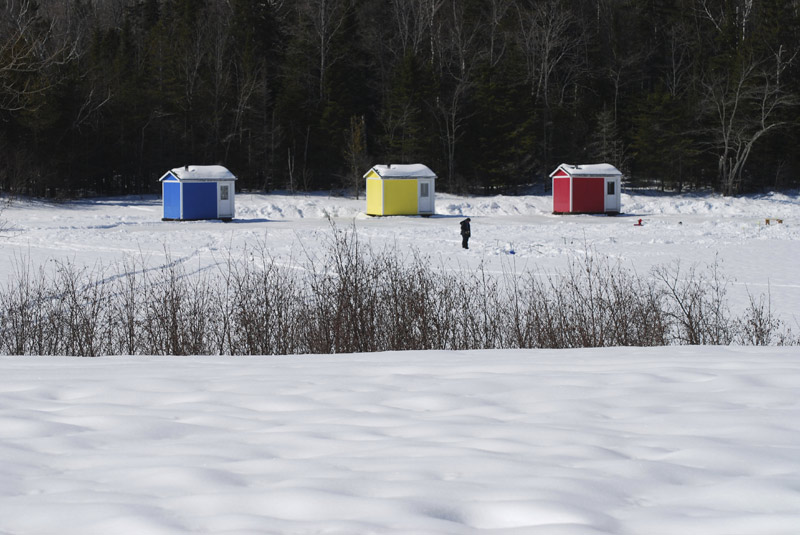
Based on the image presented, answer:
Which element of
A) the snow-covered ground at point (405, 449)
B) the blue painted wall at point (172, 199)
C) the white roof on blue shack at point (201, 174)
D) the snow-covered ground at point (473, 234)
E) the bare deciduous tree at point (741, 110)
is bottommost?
the snow-covered ground at point (405, 449)

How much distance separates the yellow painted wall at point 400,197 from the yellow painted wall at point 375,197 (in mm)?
205

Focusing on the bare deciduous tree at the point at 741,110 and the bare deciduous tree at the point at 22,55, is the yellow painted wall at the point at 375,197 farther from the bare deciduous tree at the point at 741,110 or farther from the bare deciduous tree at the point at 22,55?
the bare deciduous tree at the point at 741,110

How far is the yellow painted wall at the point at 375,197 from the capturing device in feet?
112

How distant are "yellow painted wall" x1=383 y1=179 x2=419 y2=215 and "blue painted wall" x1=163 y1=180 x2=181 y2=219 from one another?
794cm

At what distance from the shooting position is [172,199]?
3216 cm

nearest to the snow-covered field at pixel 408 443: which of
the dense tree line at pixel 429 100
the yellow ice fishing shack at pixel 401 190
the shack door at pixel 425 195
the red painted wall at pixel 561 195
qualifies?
the yellow ice fishing shack at pixel 401 190

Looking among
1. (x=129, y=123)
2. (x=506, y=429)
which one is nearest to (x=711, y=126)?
(x=129, y=123)

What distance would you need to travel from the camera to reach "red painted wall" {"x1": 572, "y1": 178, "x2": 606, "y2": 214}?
1421 inches

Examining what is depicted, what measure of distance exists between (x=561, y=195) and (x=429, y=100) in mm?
12748

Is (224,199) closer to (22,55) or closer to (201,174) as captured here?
(201,174)

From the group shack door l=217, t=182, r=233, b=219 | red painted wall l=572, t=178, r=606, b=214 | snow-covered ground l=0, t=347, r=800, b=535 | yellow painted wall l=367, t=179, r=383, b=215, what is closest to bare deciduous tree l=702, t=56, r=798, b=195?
red painted wall l=572, t=178, r=606, b=214

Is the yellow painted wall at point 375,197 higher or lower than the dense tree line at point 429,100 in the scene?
lower

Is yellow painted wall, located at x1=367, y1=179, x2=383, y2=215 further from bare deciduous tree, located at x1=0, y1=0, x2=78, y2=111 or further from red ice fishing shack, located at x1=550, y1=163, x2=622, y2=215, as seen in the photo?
bare deciduous tree, located at x1=0, y1=0, x2=78, y2=111

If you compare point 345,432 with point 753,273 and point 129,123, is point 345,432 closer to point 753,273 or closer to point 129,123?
point 753,273
